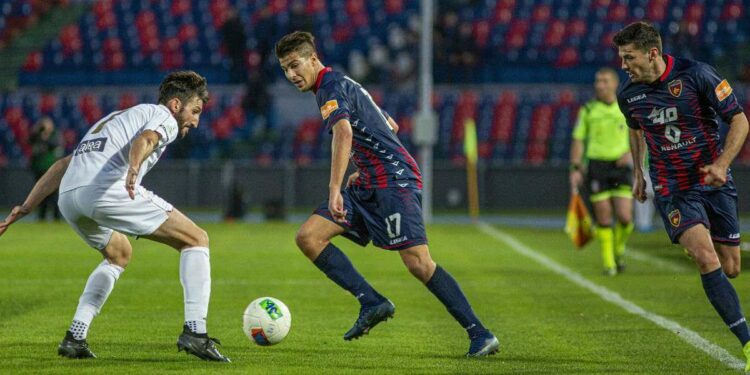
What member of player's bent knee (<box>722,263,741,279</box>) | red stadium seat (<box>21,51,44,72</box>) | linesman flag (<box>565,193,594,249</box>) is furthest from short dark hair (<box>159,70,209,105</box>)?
red stadium seat (<box>21,51,44,72</box>)

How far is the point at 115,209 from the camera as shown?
7.26 m

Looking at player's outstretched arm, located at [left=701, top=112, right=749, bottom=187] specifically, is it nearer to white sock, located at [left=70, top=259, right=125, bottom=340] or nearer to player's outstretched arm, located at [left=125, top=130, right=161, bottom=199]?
player's outstretched arm, located at [left=125, top=130, right=161, bottom=199]

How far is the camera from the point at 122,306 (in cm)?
1070

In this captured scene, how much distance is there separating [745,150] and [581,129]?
16.4 meters

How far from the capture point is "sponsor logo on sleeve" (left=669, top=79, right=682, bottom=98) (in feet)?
25.0

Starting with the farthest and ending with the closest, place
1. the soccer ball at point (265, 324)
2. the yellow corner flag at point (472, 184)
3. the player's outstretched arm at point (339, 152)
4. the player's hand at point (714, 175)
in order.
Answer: the yellow corner flag at point (472, 184) < the soccer ball at point (265, 324) < the player's outstretched arm at point (339, 152) < the player's hand at point (714, 175)

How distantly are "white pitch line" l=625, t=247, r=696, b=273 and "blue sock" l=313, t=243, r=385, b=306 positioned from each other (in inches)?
293

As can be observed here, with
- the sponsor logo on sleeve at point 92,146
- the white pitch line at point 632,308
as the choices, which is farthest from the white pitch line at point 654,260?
the sponsor logo on sleeve at point 92,146

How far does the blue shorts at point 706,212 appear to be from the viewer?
7535 mm

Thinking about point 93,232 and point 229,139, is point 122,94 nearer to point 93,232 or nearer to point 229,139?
point 229,139

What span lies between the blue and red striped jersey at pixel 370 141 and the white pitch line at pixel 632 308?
218 cm

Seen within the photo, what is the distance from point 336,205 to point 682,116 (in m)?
2.17

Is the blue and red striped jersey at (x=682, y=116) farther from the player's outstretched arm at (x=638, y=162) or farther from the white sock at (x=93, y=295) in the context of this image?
the white sock at (x=93, y=295)

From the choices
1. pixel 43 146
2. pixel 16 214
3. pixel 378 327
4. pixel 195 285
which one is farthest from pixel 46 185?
pixel 43 146
